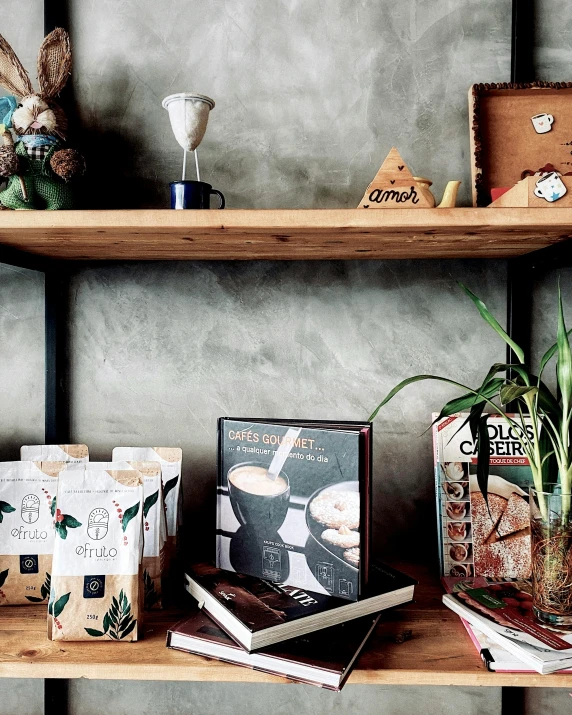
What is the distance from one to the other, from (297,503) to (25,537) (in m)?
0.45

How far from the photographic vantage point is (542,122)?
1.10 m

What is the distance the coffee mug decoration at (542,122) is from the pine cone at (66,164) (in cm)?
82

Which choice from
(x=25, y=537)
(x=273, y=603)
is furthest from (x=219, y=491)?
(x=25, y=537)

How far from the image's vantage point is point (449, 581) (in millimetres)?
1017

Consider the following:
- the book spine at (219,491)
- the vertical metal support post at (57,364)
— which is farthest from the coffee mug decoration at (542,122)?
the vertical metal support post at (57,364)

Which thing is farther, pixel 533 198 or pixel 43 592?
pixel 43 592

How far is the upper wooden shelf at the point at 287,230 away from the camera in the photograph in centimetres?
82

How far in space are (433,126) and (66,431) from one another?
946 mm

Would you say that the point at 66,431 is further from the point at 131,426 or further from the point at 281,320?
the point at 281,320

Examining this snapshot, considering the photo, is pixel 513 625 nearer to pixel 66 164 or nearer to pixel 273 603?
pixel 273 603

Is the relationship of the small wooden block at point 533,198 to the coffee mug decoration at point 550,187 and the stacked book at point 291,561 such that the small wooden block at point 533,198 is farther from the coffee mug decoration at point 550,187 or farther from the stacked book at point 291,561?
the stacked book at point 291,561

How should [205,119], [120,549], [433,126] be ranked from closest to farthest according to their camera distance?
[120,549] → [205,119] → [433,126]

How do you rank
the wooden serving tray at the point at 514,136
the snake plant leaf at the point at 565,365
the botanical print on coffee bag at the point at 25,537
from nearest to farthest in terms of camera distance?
the snake plant leaf at the point at 565,365
the botanical print on coffee bag at the point at 25,537
the wooden serving tray at the point at 514,136

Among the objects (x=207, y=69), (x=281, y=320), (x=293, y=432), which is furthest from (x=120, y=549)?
(x=207, y=69)
